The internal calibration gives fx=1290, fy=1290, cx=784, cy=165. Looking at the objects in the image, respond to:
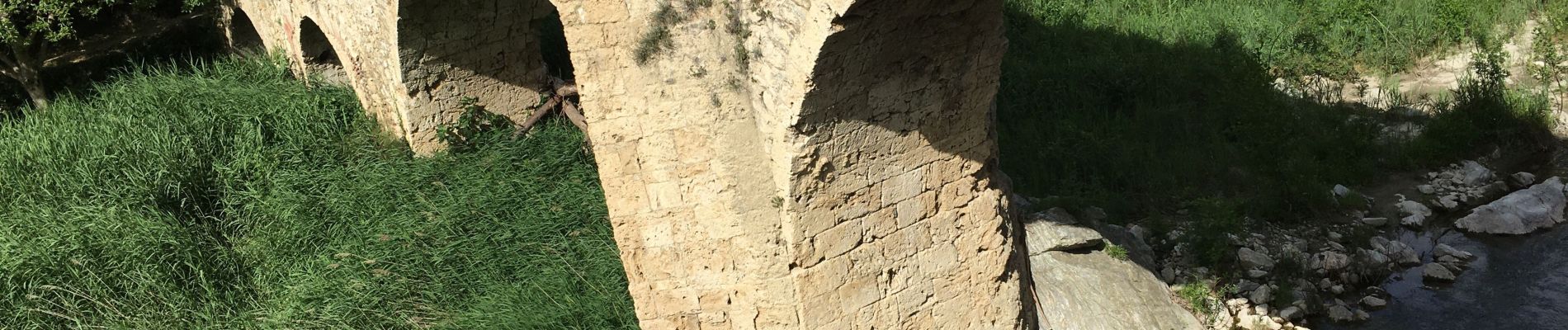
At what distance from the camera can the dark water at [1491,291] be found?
696cm

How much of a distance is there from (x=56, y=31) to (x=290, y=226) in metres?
4.09

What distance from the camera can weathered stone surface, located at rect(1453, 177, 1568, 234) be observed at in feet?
26.0

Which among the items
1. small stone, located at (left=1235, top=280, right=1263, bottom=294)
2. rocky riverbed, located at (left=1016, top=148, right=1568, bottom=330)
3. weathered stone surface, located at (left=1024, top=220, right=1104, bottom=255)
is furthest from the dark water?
weathered stone surface, located at (left=1024, top=220, right=1104, bottom=255)

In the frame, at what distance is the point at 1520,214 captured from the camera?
7.99 m

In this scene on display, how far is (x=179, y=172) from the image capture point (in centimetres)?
789

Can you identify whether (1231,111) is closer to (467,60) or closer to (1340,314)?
(1340,314)

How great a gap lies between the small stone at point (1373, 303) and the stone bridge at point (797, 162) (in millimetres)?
3354

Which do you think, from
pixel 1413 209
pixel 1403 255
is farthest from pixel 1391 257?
pixel 1413 209

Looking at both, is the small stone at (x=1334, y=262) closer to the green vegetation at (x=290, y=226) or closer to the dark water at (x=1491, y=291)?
the dark water at (x=1491, y=291)

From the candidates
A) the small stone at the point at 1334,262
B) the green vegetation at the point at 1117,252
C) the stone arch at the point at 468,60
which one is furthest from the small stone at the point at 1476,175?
the stone arch at the point at 468,60

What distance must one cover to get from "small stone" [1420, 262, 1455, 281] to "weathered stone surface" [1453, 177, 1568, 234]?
0.71 m

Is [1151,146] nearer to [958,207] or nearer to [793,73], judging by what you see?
[958,207]

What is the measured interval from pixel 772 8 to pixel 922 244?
1180 millimetres

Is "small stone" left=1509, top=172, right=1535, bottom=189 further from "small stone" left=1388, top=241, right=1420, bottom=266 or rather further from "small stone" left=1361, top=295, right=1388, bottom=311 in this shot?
"small stone" left=1361, top=295, right=1388, bottom=311
